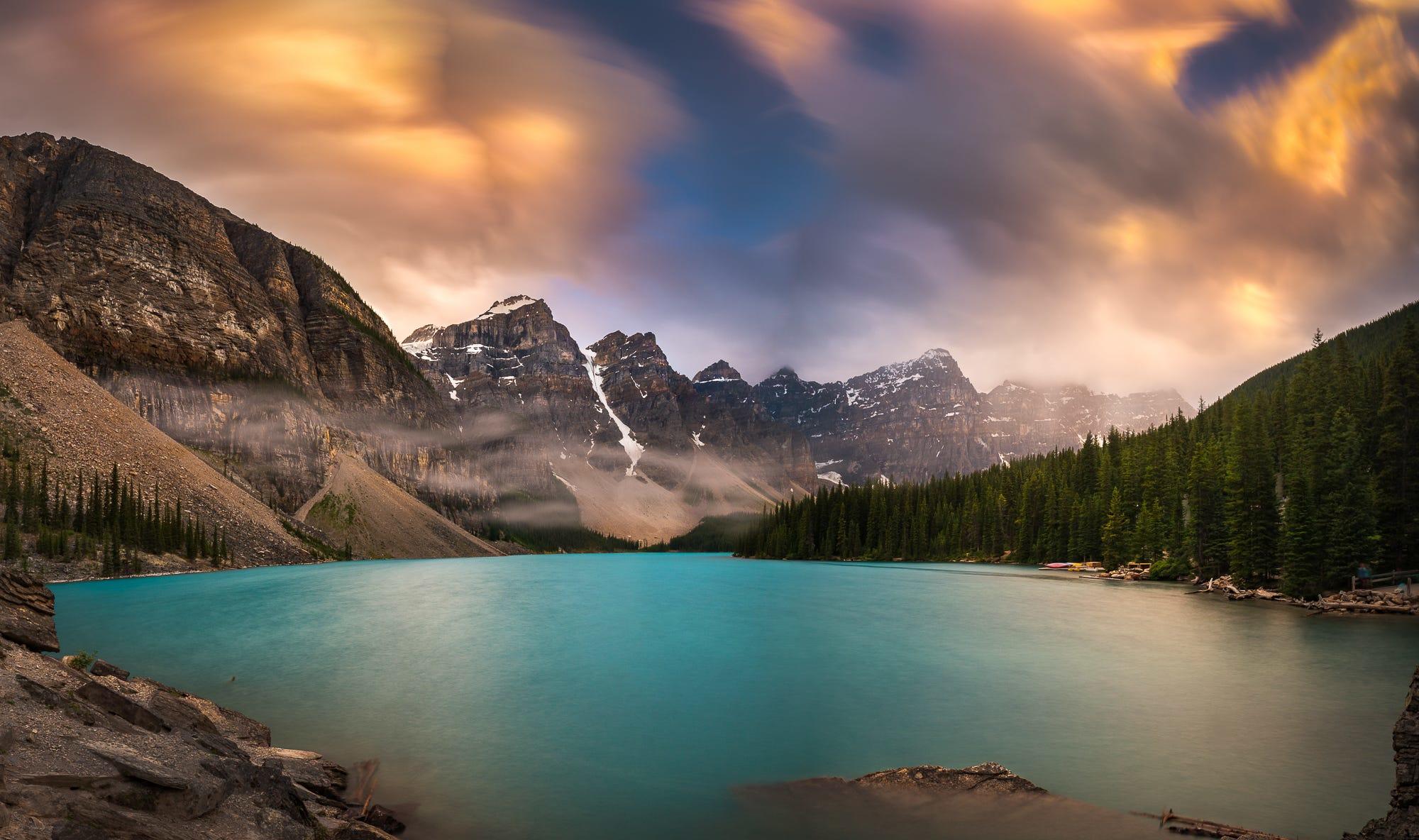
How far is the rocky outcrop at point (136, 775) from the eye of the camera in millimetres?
8477

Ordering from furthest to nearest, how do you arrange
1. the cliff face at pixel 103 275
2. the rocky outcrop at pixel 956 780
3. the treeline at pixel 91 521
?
the cliff face at pixel 103 275 → the treeline at pixel 91 521 → the rocky outcrop at pixel 956 780

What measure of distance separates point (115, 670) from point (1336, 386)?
91.3 m

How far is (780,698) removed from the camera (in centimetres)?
2503

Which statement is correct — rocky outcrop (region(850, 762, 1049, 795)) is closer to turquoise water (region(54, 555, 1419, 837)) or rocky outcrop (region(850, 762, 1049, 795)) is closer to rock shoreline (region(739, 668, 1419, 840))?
rock shoreline (region(739, 668, 1419, 840))

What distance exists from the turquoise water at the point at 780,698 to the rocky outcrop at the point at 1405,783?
121 inches

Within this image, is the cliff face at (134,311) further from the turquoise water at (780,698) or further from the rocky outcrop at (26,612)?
the rocky outcrop at (26,612)

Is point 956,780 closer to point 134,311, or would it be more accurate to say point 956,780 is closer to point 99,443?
point 99,443

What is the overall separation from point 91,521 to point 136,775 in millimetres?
116067

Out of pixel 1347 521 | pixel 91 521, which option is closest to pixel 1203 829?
pixel 1347 521

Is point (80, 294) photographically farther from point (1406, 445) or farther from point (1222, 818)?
point (1406, 445)

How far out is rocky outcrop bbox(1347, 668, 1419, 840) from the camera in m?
10.6

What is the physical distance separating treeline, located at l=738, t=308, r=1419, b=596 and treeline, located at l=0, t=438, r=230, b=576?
121752mm

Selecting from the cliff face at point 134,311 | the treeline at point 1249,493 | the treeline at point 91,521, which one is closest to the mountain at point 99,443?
the treeline at point 91,521

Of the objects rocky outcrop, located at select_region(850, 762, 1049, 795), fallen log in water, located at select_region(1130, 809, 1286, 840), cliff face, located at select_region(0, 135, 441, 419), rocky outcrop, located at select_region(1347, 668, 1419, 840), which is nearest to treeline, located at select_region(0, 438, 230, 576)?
cliff face, located at select_region(0, 135, 441, 419)
